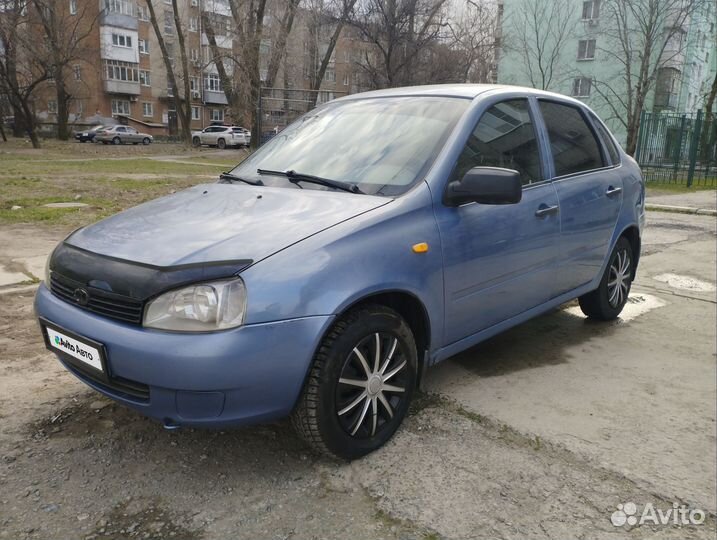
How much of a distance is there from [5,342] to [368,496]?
2.82 m

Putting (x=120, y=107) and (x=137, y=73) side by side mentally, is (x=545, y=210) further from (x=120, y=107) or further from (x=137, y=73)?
(x=120, y=107)

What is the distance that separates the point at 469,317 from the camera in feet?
10.4

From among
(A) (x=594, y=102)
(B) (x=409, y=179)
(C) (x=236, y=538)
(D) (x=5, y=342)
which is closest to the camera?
(C) (x=236, y=538)

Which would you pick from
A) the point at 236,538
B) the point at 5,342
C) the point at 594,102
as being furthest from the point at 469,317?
the point at 594,102

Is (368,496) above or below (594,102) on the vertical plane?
below

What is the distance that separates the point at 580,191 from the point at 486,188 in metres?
1.41

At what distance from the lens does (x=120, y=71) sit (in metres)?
54.0

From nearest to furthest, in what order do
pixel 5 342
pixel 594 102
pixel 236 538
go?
pixel 236 538, pixel 5 342, pixel 594 102

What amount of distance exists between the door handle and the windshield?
0.76 metres

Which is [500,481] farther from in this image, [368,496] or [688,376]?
[688,376]

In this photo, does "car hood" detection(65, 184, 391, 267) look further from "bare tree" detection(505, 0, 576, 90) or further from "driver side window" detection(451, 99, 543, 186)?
"bare tree" detection(505, 0, 576, 90)

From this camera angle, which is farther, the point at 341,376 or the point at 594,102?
the point at 594,102

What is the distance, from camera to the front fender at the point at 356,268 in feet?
7.48

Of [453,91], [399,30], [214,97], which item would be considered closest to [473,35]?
[399,30]
